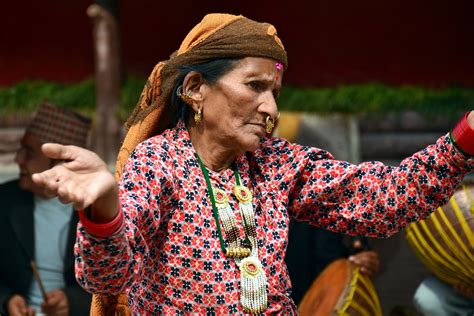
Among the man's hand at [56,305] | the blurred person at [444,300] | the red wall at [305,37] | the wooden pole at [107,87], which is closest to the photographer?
the blurred person at [444,300]

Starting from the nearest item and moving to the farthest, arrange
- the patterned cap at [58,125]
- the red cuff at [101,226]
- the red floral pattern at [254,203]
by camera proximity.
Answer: the red cuff at [101,226]
the red floral pattern at [254,203]
the patterned cap at [58,125]

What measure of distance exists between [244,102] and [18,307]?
2660 mm

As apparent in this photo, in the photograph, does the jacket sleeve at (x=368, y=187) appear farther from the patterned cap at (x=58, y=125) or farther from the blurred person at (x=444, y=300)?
the patterned cap at (x=58, y=125)

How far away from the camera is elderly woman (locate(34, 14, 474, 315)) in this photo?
106 inches

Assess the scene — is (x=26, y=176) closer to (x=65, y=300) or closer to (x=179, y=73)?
(x=65, y=300)

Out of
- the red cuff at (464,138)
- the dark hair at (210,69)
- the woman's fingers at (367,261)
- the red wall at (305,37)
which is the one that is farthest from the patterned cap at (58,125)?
the red cuff at (464,138)

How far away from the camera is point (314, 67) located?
6895mm

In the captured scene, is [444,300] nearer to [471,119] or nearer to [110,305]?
[471,119]

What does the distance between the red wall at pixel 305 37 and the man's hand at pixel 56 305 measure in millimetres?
2292

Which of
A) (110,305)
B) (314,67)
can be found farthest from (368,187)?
(314,67)

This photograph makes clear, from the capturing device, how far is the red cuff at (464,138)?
8.98ft

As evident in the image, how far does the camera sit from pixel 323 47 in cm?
687

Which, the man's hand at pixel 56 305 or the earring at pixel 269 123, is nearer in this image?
the earring at pixel 269 123

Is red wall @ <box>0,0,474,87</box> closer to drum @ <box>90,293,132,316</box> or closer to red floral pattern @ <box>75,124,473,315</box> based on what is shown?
red floral pattern @ <box>75,124,473,315</box>
